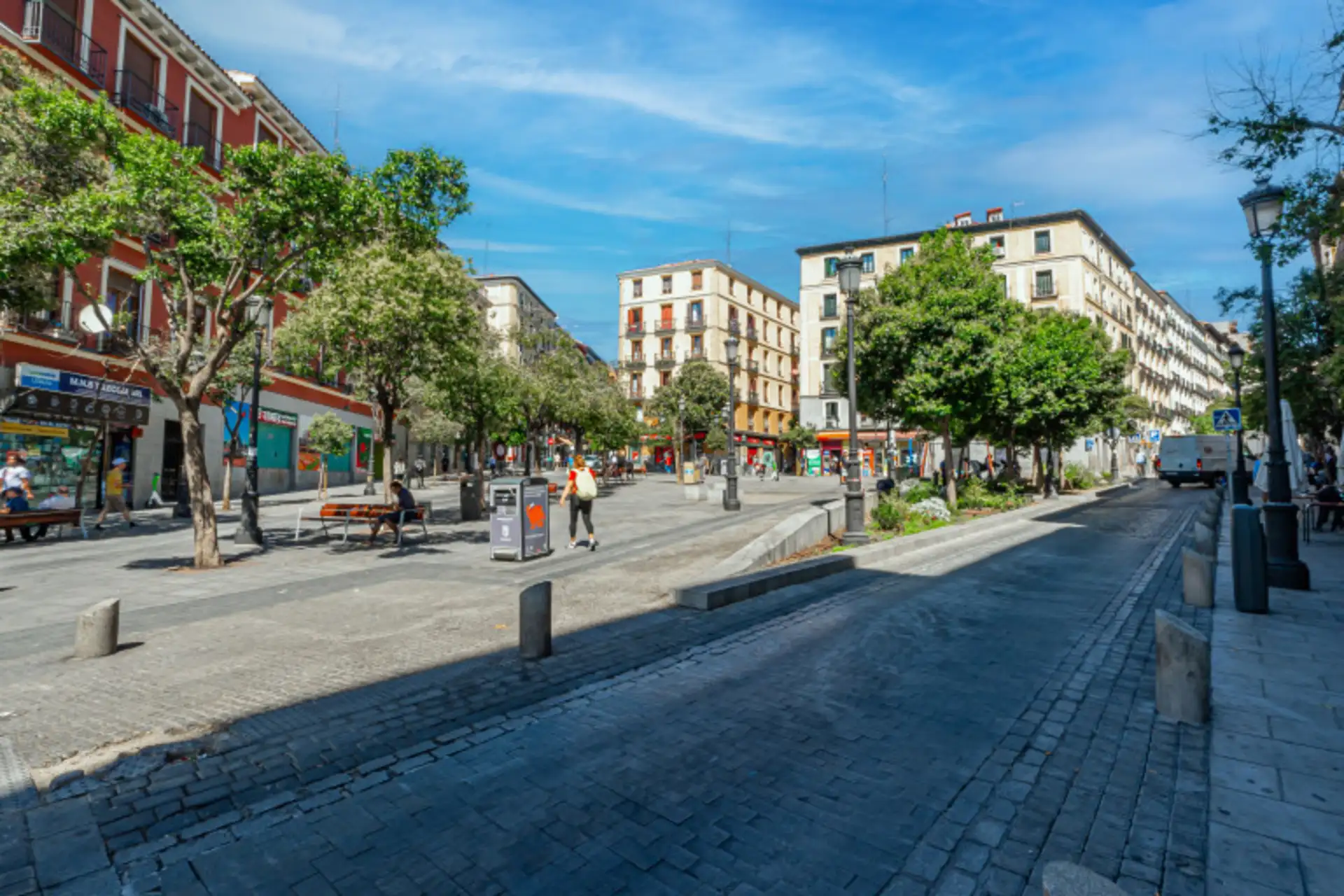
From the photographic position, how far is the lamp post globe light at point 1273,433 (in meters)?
8.24

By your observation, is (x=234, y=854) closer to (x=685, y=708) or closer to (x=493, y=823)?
(x=493, y=823)

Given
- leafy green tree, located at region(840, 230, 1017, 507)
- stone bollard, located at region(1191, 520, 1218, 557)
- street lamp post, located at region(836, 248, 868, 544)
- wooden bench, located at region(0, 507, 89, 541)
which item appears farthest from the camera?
Result: leafy green tree, located at region(840, 230, 1017, 507)

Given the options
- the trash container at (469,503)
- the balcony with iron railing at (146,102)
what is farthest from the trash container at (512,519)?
the balcony with iron railing at (146,102)

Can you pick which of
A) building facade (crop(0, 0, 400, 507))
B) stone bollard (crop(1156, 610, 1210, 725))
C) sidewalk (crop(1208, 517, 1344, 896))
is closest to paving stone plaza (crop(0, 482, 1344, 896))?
sidewalk (crop(1208, 517, 1344, 896))

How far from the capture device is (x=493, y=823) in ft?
10.2

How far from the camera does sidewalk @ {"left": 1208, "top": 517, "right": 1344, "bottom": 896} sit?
269 cm

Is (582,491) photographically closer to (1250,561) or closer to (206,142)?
(1250,561)

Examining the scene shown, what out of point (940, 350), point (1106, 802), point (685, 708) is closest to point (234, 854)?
point (685, 708)

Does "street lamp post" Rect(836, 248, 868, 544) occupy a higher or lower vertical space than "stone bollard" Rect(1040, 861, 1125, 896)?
higher

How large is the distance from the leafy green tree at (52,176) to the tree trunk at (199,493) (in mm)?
2384

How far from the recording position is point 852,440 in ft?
40.4

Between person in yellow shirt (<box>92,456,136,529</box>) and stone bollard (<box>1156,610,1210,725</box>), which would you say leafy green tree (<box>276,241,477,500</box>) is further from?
stone bollard (<box>1156,610,1210,725</box>)

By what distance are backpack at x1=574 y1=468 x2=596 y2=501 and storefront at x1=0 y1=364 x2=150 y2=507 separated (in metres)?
12.1

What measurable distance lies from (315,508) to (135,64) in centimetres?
1423
